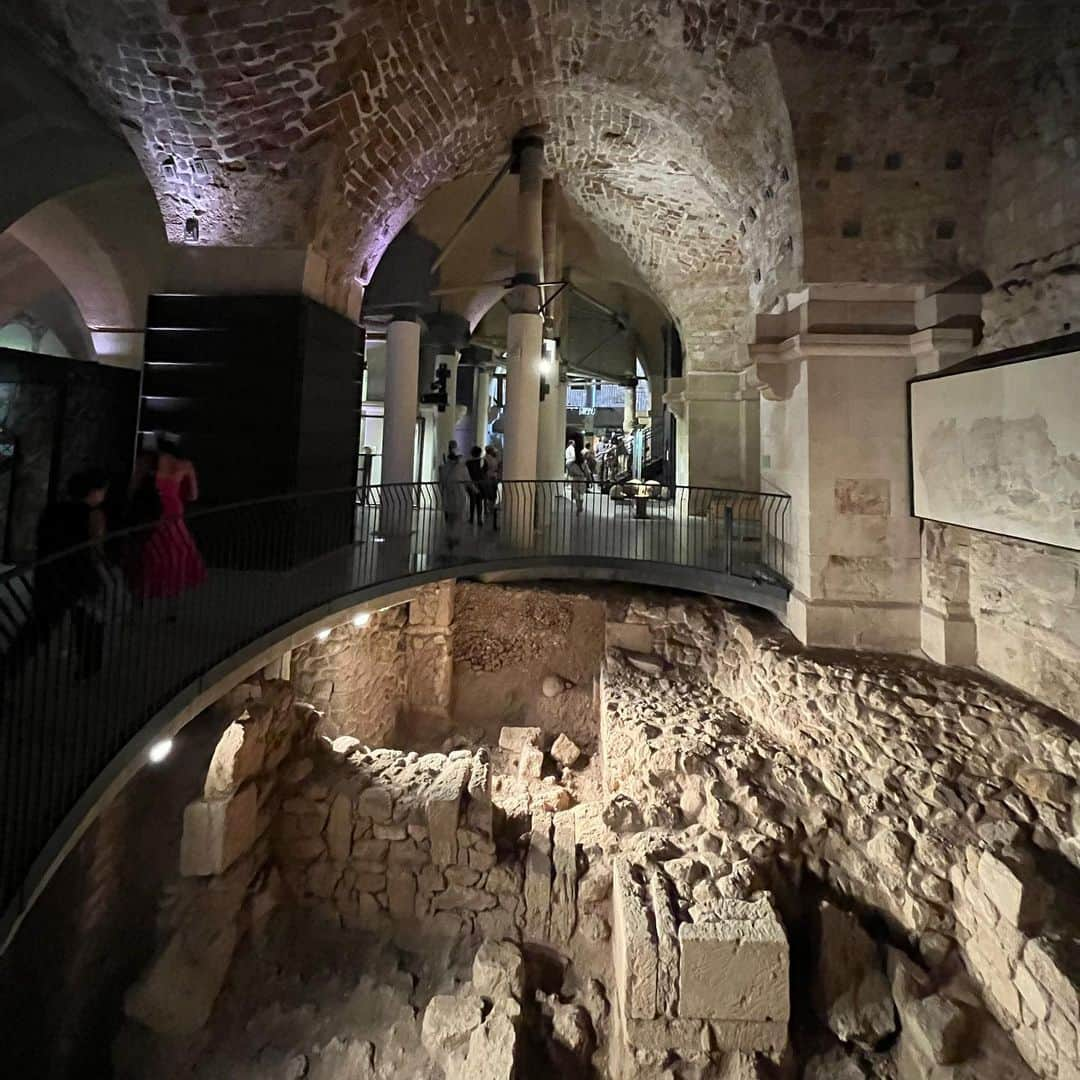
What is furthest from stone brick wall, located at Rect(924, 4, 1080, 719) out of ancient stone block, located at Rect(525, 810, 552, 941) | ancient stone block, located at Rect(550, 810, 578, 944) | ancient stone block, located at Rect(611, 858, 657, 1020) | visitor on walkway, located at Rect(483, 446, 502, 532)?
visitor on walkway, located at Rect(483, 446, 502, 532)

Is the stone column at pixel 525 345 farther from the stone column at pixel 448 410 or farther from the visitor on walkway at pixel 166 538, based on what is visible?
the visitor on walkway at pixel 166 538

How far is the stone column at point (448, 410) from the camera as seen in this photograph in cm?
1198

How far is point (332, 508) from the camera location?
6.65 m

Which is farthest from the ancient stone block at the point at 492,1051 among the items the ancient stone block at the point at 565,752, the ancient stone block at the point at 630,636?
the ancient stone block at the point at 630,636

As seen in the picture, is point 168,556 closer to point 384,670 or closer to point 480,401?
point 384,670

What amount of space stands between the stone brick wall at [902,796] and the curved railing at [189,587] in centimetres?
154

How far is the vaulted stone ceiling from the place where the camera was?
5.38 m

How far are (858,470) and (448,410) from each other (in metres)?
9.06

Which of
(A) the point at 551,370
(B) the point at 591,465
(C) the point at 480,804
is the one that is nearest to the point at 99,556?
(C) the point at 480,804

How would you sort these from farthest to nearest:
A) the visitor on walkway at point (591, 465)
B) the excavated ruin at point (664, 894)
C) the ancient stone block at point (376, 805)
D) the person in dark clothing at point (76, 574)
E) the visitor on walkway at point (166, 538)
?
the visitor on walkway at point (591, 465)
the ancient stone block at point (376, 805)
the visitor on walkway at point (166, 538)
the excavated ruin at point (664, 894)
the person in dark clothing at point (76, 574)

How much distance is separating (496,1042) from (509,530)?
5285 mm

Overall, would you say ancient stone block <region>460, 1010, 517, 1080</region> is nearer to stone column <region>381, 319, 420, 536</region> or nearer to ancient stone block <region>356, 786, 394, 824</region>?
ancient stone block <region>356, 786, 394, 824</region>

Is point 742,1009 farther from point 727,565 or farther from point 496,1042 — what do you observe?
point 727,565

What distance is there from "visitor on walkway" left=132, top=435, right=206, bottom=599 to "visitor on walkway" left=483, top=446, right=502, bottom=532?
14.4 ft
